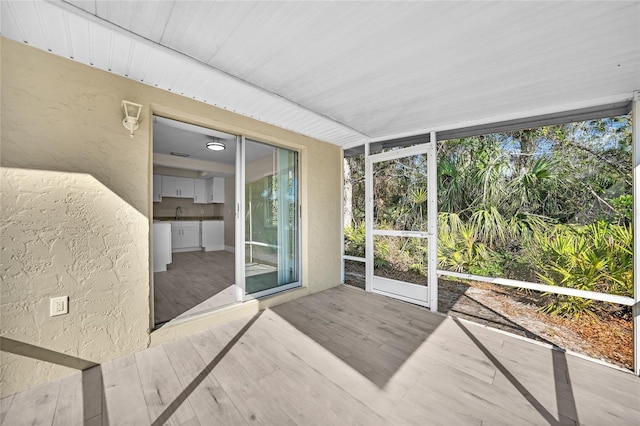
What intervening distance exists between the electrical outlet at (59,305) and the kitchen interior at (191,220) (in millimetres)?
751

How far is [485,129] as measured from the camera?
9.55ft

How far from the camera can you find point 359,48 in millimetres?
1662

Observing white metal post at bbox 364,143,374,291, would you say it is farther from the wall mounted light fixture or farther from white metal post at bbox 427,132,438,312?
the wall mounted light fixture

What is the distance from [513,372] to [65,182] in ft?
12.1

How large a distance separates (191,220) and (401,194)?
628cm

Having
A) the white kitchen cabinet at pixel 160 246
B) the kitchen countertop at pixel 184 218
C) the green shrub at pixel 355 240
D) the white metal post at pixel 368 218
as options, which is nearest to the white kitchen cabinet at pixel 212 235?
the kitchen countertop at pixel 184 218

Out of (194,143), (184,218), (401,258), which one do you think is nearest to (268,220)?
(401,258)

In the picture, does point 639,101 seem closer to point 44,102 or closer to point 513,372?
point 513,372

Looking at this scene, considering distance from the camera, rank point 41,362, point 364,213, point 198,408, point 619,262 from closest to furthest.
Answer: point 198,408 < point 41,362 < point 619,262 < point 364,213

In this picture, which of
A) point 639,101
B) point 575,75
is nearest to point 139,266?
point 575,75

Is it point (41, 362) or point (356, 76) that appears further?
point (356, 76)

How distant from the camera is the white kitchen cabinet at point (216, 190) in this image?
741cm

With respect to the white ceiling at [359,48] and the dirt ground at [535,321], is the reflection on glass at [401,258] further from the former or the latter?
the white ceiling at [359,48]

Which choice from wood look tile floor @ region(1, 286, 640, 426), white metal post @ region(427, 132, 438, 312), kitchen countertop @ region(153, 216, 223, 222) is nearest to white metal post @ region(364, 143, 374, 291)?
white metal post @ region(427, 132, 438, 312)
